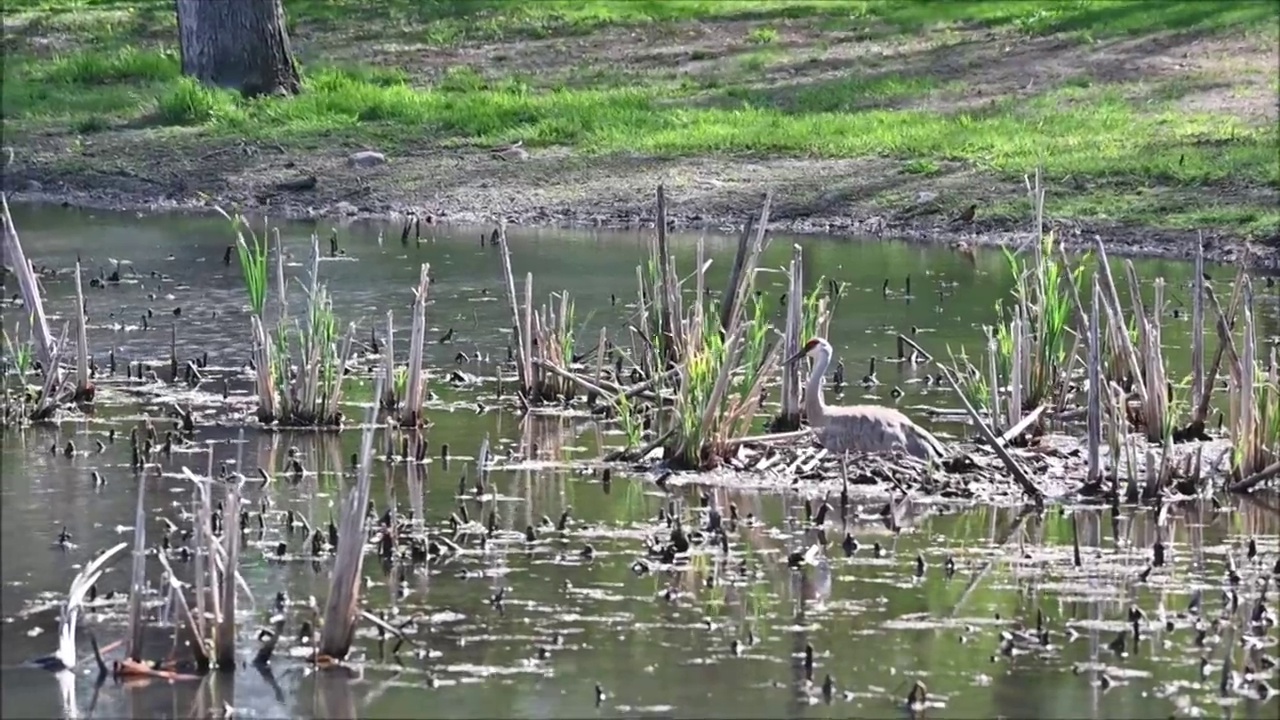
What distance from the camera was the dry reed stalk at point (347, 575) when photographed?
8.16 m

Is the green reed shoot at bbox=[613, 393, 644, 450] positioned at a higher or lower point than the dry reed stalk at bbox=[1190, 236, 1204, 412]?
lower

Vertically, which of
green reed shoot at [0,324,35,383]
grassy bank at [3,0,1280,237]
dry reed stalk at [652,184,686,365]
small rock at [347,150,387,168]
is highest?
grassy bank at [3,0,1280,237]

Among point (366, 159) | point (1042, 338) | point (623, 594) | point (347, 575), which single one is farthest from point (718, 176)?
point (347, 575)

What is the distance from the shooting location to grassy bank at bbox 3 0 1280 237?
2189 centimetres

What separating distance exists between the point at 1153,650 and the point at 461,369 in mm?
6743

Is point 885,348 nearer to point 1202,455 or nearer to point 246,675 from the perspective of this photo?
point 1202,455

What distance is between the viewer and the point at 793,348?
40.6 ft

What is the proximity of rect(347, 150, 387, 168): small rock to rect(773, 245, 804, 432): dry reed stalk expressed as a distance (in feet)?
36.2

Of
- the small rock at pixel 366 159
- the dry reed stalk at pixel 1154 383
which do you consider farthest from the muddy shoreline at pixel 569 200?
the dry reed stalk at pixel 1154 383

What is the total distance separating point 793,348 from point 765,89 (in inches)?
536

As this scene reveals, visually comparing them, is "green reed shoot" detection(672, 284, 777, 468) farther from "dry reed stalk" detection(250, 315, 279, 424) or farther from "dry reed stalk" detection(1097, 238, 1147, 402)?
"dry reed stalk" detection(250, 315, 279, 424)

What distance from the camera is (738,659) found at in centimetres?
858

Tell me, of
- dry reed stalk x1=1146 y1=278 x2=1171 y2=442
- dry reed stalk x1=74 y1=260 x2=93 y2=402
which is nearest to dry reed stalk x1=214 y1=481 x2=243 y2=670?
dry reed stalk x1=74 y1=260 x2=93 y2=402

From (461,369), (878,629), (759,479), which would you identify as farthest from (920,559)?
(461,369)
